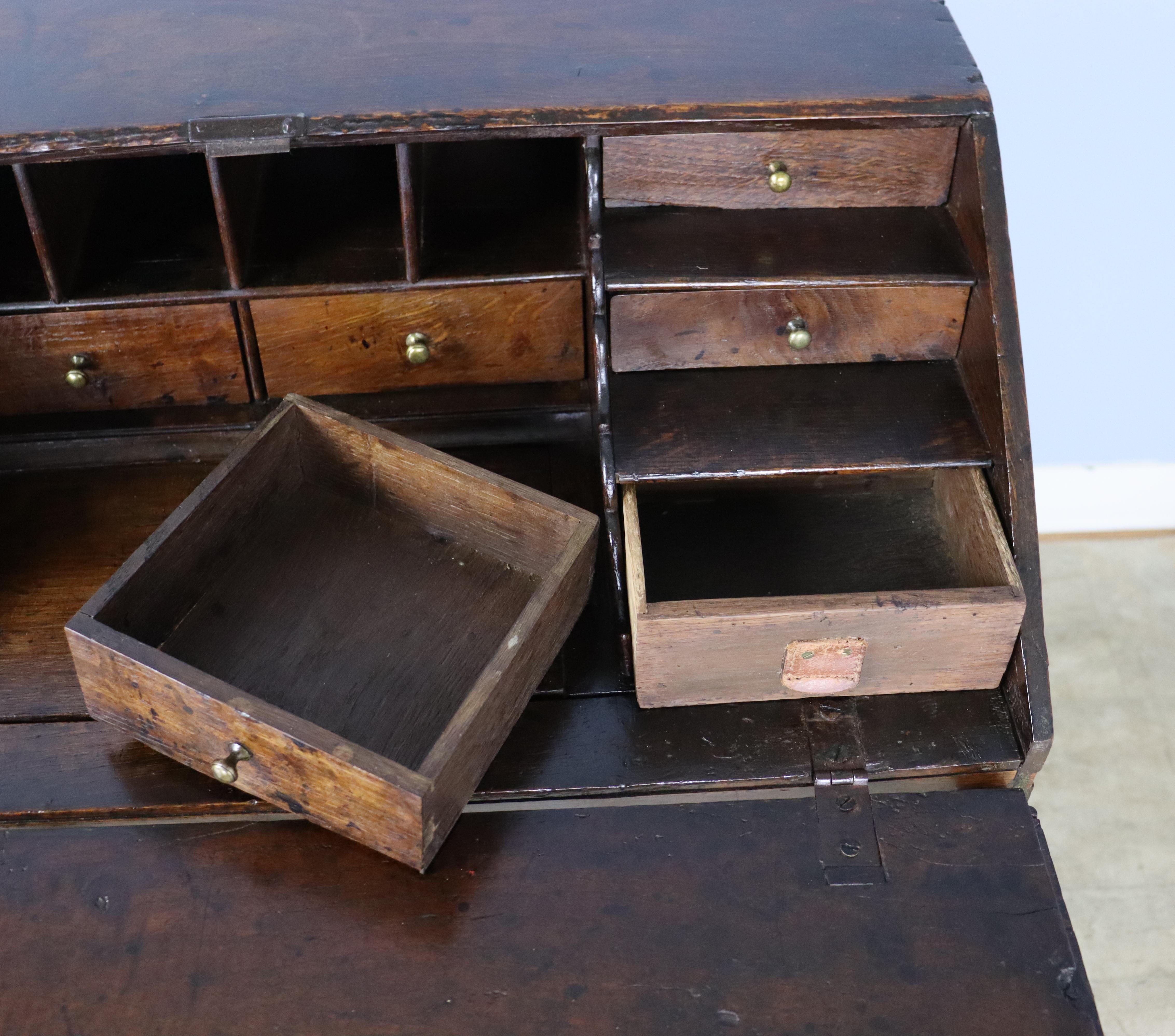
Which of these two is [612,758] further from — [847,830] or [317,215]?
[317,215]

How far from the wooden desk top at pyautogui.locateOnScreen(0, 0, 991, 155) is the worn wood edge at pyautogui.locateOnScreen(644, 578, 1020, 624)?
56cm

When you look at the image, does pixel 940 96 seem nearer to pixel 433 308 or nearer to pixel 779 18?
pixel 779 18

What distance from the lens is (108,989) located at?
1.23 m

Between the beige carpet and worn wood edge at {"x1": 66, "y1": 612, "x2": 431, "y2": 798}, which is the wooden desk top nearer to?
worn wood edge at {"x1": 66, "y1": 612, "x2": 431, "y2": 798}

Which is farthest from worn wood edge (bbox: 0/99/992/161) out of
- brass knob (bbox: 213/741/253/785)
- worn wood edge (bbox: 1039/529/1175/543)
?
worn wood edge (bbox: 1039/529/1175/543)

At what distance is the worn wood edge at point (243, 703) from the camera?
118 centimetres

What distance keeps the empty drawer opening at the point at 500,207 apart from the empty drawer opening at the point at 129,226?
0.30 m

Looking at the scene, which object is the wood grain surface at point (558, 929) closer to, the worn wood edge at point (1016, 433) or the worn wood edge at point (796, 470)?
the worn wood edge at point (1016, 433)

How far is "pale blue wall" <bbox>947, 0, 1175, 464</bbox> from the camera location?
2.08 meters

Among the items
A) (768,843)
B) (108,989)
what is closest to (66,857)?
(108,989)

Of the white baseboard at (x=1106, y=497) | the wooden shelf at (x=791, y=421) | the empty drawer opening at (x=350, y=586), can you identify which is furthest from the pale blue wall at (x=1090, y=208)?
the empty drawer opening at (x=350, y=586)

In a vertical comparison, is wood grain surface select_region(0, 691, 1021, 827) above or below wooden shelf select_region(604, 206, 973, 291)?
below

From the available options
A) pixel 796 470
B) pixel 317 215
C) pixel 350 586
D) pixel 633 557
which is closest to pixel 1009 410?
pixel 796 470

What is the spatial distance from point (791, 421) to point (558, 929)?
0.68 m
